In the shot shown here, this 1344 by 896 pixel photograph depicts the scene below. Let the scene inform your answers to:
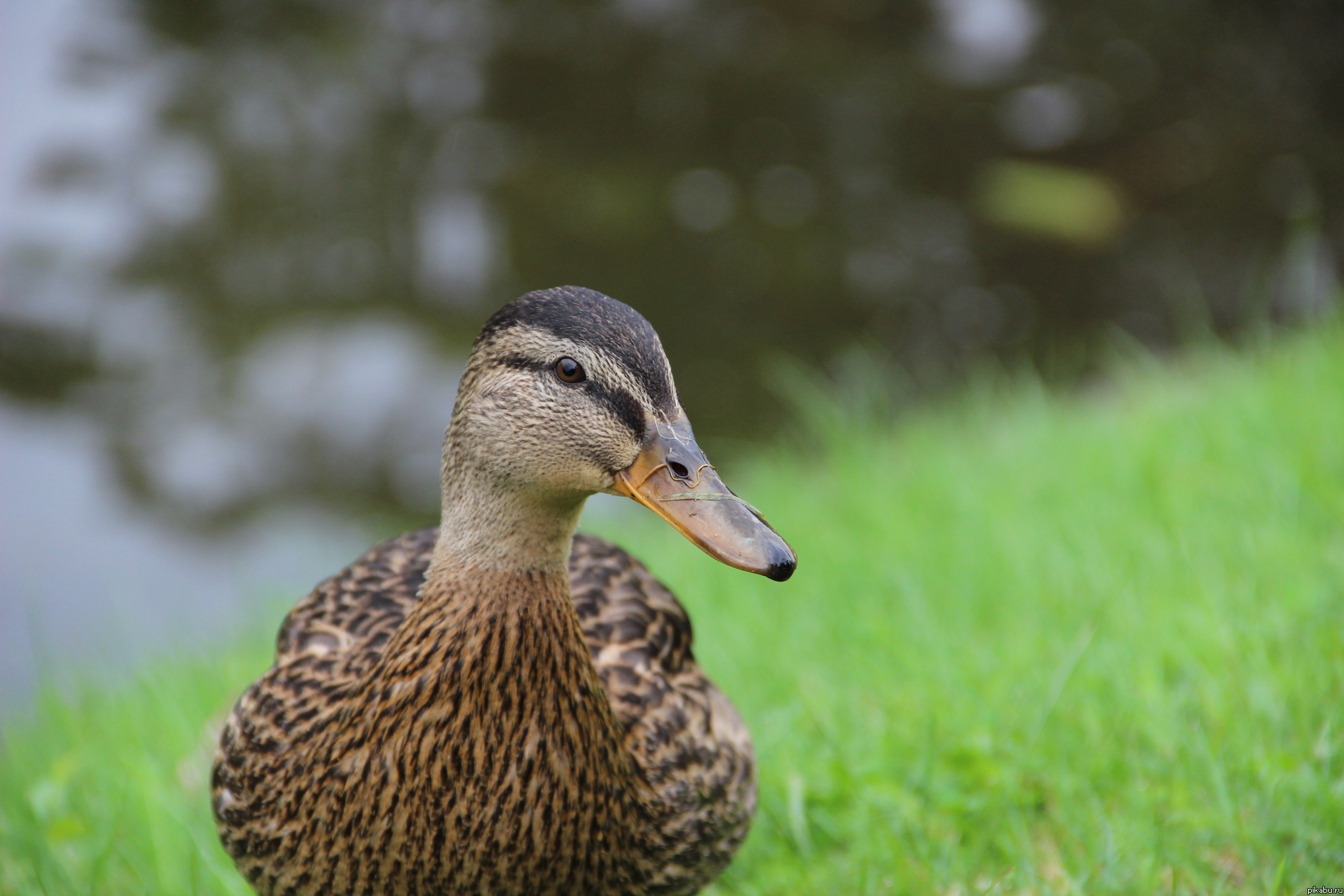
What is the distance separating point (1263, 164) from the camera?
8.84 metres

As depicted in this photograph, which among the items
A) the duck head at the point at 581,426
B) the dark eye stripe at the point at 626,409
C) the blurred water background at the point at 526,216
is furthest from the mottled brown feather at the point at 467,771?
the blurred water background at the point at 526,216

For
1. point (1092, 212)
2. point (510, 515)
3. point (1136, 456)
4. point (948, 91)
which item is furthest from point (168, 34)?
point (510, 515)

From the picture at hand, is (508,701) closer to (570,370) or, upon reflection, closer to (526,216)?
(570,370)

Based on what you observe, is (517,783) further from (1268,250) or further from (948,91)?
(948,91)

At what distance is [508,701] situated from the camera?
6.37 ft

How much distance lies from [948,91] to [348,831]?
875 centimetres

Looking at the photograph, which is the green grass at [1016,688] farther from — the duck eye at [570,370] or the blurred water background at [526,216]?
the blurred water background at [526,216]

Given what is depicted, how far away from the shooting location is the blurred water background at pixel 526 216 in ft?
20.9

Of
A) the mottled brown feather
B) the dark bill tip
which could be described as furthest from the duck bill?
the mottled brown feather

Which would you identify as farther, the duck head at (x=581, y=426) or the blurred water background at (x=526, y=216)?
the blurred water background at (x=526, y=216)

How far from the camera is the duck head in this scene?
180 cm

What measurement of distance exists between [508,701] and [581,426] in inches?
18.4

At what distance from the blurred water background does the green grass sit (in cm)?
132

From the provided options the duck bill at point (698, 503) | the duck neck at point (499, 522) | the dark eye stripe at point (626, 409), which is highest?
the dark eye stripe at point (626, 409)
